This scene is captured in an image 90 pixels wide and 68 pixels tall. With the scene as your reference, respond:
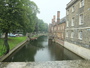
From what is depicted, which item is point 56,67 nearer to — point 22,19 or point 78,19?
point 22,19

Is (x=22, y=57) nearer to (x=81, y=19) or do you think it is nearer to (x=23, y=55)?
(x=23, y=55)

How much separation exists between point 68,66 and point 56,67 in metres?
1.10

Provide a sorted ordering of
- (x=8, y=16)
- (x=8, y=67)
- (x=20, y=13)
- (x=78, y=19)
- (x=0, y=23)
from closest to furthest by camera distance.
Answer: (x=8, y=67) → (x=0, y=23) → (x=8, y=16) → (x=20, y=13) → (x=78, y=19)

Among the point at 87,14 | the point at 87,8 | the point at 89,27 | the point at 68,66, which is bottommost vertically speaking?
the point at 68,66

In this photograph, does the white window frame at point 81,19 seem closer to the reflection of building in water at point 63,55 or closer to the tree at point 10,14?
the reflection of building in water at point 63,55

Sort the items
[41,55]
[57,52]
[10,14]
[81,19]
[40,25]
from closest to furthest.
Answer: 1. [10,14]
2. [81,19]
3. [41,55]
4. [57,52]
5. [40,25]

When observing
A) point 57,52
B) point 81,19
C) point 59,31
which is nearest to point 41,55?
point 57,52

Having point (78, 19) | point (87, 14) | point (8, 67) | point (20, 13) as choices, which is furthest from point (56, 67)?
point (78, 19)

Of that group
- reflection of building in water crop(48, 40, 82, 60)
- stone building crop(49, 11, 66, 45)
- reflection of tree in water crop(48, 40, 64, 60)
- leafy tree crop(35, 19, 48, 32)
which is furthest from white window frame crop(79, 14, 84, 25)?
leafy tree crop(35, 19, 48, 32)

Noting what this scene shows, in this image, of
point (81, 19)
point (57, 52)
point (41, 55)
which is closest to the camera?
point (81, 19)

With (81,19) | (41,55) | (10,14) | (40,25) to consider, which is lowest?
(41,55)

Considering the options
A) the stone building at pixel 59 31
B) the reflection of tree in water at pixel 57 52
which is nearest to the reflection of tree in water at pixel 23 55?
the reflection of tree in water at pixel 57 52

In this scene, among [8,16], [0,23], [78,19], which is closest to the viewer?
[0,23]

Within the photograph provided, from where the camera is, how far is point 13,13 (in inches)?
406
